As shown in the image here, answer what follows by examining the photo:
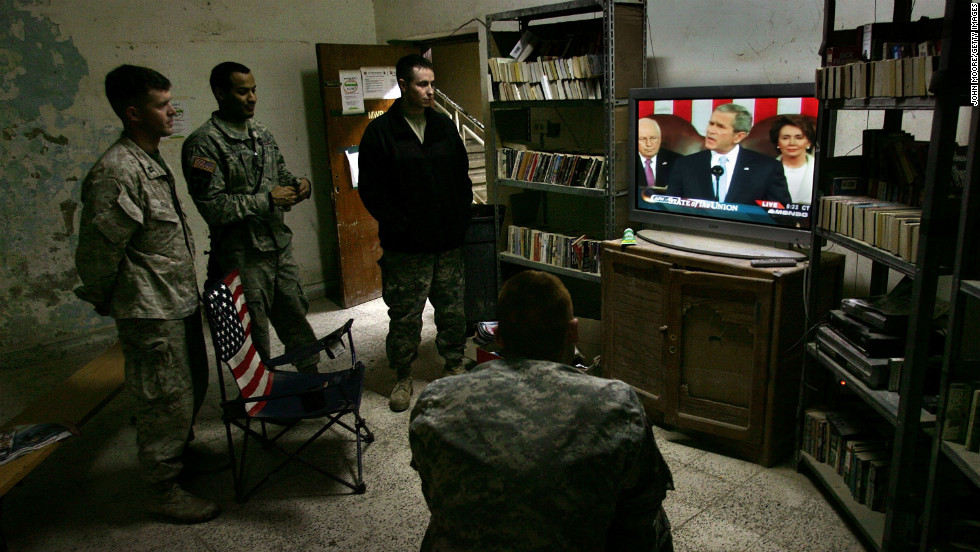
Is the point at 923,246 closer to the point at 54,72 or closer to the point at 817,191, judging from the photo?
the point at 817,191

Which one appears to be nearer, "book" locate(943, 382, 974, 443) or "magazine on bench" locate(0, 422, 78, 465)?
"book" locate(943, 382, 974, 443)

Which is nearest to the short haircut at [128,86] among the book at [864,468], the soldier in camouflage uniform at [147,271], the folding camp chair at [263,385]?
the soldier in camouflage uniform at [147,271]

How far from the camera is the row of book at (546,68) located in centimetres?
326

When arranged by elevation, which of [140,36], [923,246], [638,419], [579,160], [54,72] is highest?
[140,36]

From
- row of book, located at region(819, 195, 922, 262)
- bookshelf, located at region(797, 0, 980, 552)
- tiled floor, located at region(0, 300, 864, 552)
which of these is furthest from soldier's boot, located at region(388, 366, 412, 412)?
row of book, located at region(819, 195, 922, 262)

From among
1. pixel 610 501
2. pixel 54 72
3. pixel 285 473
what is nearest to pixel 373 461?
pixel 285 473

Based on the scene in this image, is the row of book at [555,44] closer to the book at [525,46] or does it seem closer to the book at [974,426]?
A: the book at [525,46]

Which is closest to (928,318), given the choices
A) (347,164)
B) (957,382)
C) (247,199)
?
(957,382)

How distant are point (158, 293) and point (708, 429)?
230 cm

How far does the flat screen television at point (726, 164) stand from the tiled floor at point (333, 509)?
941mm

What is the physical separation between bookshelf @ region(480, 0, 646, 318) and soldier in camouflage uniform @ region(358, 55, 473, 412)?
0.53 meters

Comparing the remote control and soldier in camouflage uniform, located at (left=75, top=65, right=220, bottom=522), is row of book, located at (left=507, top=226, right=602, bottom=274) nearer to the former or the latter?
the remote control

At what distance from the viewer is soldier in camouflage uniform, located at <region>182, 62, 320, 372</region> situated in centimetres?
292

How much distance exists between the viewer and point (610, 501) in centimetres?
127
